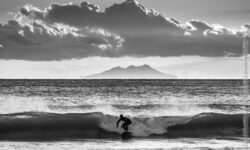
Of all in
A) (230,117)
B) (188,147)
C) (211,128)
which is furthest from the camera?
(230,117)

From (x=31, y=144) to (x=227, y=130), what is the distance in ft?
43.9

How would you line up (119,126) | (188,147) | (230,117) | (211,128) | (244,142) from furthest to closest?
1. (230,117)
2. (211,128)
3. (119,126)
4. (244,142)
5. (188,147)

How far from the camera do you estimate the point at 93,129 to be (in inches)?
1164

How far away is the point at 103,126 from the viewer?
29.4 meters

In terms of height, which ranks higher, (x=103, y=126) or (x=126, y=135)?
(x=103, y=126)

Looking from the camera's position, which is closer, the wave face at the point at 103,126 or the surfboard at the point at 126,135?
the surfboard at the point at 126,135

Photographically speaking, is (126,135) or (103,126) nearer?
(126,135)

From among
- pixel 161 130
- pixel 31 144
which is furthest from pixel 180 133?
pixel 31 144

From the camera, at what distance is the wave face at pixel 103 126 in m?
27.0

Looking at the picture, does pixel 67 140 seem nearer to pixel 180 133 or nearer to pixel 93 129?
pixel 93 129

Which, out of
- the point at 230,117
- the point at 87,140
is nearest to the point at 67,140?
the point at 87,140

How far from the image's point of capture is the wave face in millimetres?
27000

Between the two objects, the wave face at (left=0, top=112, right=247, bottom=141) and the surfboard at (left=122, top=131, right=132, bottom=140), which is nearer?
the surfboard at (left=122, top=131, right=132, bottom=140)

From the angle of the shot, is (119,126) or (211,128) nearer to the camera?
(119,126)
